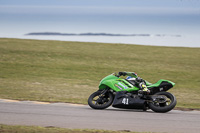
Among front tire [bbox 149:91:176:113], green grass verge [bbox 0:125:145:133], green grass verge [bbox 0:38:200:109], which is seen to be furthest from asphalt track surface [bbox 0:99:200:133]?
green grass verge [bbox 0:38:200:109]

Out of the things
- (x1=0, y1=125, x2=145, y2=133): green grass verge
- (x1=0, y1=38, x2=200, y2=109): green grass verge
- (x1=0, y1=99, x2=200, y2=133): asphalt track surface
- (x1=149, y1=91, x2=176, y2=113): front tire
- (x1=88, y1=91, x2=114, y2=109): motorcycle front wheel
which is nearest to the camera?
(x1=0, y1=125, x2=145, y2=133): green grass verge

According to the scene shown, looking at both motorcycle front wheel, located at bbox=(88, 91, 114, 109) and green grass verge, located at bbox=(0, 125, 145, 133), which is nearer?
green grass verge, located at bbox=(0, 125, 145, 133)

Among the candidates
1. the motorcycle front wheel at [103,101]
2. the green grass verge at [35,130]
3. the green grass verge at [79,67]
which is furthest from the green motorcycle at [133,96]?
the green grass verge at [35,130]

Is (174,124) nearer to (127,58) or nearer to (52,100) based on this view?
(52,100)

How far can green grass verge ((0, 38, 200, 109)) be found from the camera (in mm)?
16312

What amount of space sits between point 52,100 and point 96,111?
299cm

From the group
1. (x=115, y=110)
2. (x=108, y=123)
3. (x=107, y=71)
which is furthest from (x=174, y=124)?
(x=107, y=71)

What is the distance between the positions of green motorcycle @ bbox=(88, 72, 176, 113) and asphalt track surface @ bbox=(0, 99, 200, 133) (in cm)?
21

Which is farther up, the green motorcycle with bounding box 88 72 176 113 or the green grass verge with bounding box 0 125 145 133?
the green motorcycle with bounding box 88 72 176 113

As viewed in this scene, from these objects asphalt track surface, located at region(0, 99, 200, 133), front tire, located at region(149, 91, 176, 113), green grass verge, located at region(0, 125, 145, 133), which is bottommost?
green grass verge, located at region(0, 125, 145, 133)

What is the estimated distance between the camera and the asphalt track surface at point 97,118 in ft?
30.8

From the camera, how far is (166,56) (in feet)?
96.4

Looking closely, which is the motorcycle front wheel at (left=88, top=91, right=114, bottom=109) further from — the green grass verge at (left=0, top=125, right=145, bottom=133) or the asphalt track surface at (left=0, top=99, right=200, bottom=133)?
the green grass verge at (left=0, top=125, right=145, bottom=133)

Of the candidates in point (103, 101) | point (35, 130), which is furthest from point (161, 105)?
point (35, 130)
